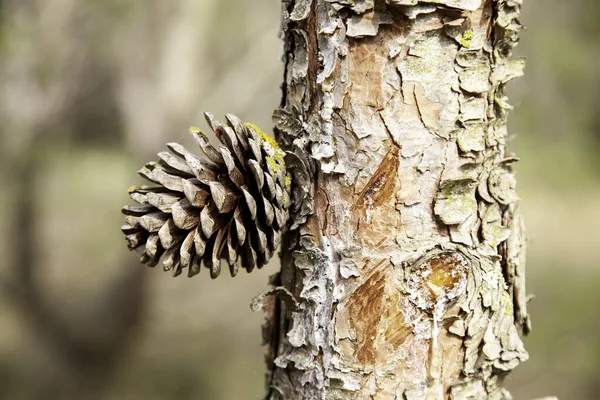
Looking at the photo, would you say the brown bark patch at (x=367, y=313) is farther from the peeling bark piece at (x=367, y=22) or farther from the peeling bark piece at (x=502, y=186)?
the peeling bark piece at (x=367, y=22)

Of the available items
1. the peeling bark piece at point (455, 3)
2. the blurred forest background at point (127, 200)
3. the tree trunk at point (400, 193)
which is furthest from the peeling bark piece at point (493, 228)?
the blurred forest background at point (127, 200)

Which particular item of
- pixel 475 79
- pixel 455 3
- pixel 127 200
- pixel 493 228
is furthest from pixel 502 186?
pixel 127 200

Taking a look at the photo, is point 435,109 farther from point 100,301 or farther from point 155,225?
point 100,301

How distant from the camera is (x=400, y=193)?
833mm

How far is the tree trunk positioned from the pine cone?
0.16ft

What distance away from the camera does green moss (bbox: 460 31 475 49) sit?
0.82 m

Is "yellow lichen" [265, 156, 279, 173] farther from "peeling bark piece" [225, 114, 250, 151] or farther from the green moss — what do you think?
the green moss

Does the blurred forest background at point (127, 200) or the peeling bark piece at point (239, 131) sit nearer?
the peeling bark piece at point (239, 131)

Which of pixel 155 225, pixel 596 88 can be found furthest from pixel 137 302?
pixel 596 88

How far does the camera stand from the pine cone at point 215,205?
2.83 feet

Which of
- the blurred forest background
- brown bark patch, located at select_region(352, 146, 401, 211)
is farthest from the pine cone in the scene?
the blurred forest background

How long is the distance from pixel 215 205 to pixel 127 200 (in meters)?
3.84

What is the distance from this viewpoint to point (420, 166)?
0.83 metres

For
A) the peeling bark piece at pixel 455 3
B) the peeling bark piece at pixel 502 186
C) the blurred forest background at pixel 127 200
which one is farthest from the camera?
the blurred forest background at pixel 127 200
